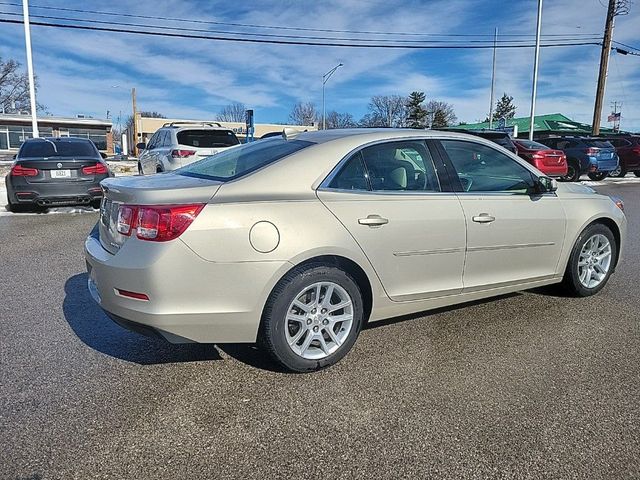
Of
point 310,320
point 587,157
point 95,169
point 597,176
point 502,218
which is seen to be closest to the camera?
point 310,320

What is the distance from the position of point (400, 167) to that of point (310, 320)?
129cm

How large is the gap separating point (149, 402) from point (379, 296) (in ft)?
5.11

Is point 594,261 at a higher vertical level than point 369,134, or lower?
lower

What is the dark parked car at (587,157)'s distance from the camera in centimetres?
1688

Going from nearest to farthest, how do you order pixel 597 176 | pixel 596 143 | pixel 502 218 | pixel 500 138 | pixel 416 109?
pixel 502 218 → pixel 500 138 → pixel 596 143 → pixel 597 176 → pixel 416 109

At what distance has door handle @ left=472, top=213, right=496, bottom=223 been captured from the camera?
3712 mm

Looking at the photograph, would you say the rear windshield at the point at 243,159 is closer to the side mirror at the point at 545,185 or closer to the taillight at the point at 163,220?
the taillight at the point at 163,220

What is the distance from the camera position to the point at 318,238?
3006 millimetres

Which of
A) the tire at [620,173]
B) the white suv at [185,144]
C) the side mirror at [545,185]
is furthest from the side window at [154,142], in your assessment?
the tire at [620,173]

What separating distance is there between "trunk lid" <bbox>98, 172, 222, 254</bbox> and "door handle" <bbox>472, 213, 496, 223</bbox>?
6.22 feet

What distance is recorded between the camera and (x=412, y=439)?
2.49 m

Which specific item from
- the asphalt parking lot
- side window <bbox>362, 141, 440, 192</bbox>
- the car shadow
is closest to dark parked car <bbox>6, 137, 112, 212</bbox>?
the asphalt parking lot

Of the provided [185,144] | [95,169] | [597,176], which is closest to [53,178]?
[95,169]

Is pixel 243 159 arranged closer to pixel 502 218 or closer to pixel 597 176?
pixel 502 218
